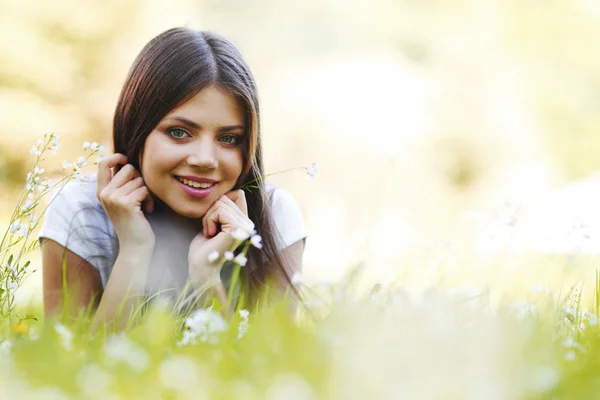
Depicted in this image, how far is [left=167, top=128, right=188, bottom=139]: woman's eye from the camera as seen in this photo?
2.98m

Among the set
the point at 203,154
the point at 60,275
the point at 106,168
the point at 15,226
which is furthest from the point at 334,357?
the point at 60,275

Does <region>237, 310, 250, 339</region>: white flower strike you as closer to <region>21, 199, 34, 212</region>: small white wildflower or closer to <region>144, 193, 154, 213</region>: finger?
<region>21, 199, 34, 212</region>: small white wildflower

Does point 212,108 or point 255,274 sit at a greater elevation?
point 212,108

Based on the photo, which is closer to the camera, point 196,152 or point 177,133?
point 196,152

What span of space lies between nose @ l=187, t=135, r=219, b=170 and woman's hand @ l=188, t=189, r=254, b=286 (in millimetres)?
227

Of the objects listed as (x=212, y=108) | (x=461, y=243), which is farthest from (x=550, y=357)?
(x=212, y=108)

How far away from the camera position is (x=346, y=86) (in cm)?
675

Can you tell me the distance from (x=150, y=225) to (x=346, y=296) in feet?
5.30

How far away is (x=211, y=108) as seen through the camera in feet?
9.65

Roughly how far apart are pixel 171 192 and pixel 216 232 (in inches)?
11.5

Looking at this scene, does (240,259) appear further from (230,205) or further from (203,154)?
(230,205)

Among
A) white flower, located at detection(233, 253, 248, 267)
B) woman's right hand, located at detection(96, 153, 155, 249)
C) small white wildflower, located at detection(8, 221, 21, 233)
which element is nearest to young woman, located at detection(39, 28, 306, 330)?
woman's right hand, located at detection(96, 153, 155, 249)

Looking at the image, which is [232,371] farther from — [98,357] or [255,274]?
[255,274]

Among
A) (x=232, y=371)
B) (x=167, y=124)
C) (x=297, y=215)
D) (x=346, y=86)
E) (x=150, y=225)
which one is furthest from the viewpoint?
(x=346, y=86)
